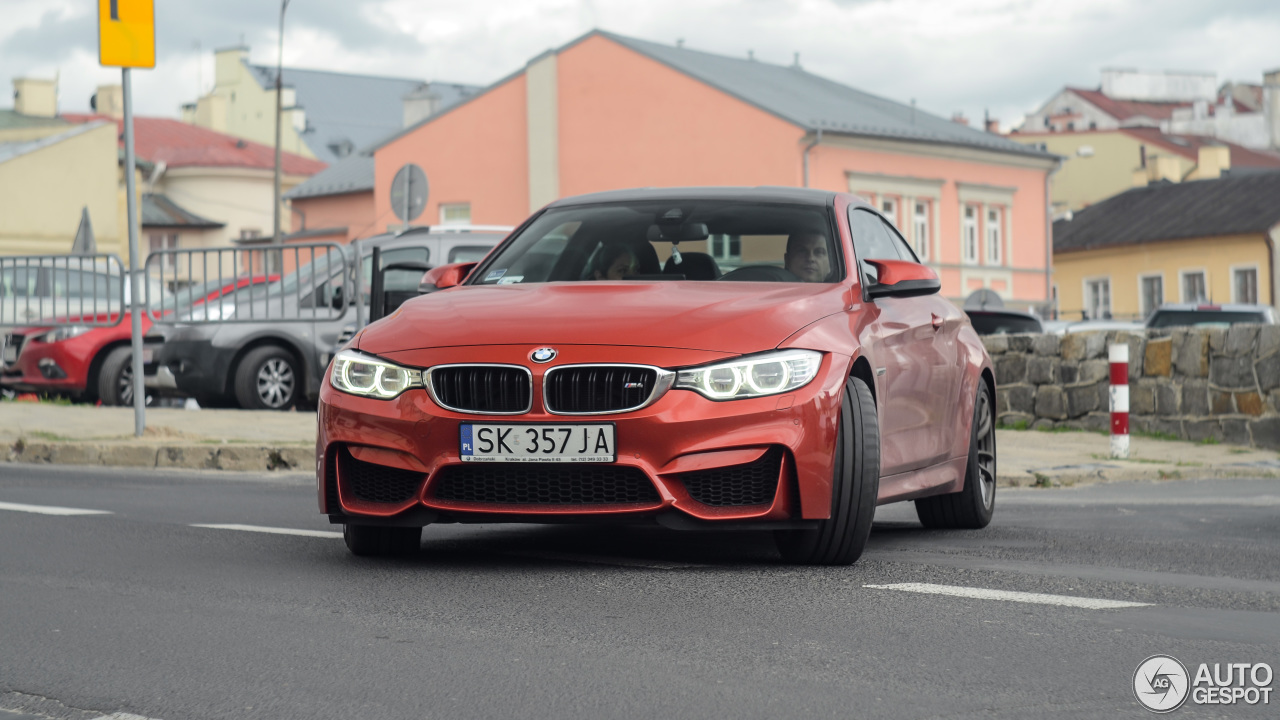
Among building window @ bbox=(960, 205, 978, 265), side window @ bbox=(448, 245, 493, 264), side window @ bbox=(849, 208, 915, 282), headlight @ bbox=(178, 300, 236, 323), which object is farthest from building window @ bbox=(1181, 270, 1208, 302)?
side window @ bbox=(849, 208, 915, 282)

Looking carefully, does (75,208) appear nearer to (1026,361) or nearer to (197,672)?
(1026,361)

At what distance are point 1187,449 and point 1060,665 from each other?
35.8 feet

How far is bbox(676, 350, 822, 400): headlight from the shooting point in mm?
5867

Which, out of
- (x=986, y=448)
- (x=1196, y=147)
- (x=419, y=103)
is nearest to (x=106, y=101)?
(x=419, y=103)

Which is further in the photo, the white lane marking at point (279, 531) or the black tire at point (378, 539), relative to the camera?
the white lane marking at point (279, 531)

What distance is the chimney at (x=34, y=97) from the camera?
6750 cm

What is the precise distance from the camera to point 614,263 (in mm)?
7219

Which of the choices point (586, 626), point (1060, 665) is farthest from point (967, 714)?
point (586, 626)

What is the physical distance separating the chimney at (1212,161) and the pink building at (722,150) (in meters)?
28.6

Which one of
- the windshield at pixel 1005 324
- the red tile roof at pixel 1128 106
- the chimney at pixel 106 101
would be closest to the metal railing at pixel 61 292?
the windshield at pixel 1005 324

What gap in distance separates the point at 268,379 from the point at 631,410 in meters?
10.6

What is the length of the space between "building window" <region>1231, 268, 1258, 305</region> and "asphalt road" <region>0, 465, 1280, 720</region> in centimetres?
5563

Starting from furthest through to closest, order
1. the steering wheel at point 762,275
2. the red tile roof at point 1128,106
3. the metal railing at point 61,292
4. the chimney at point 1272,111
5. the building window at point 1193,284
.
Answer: the red tile roof at point 1128,106 → the chimney at point 1272,111 → the building window at point 1193,284 → the metal railing at point 61,292 → the steering wheel at point 762,275

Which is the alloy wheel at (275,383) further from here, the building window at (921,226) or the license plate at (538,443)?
the building window at (921,226)
